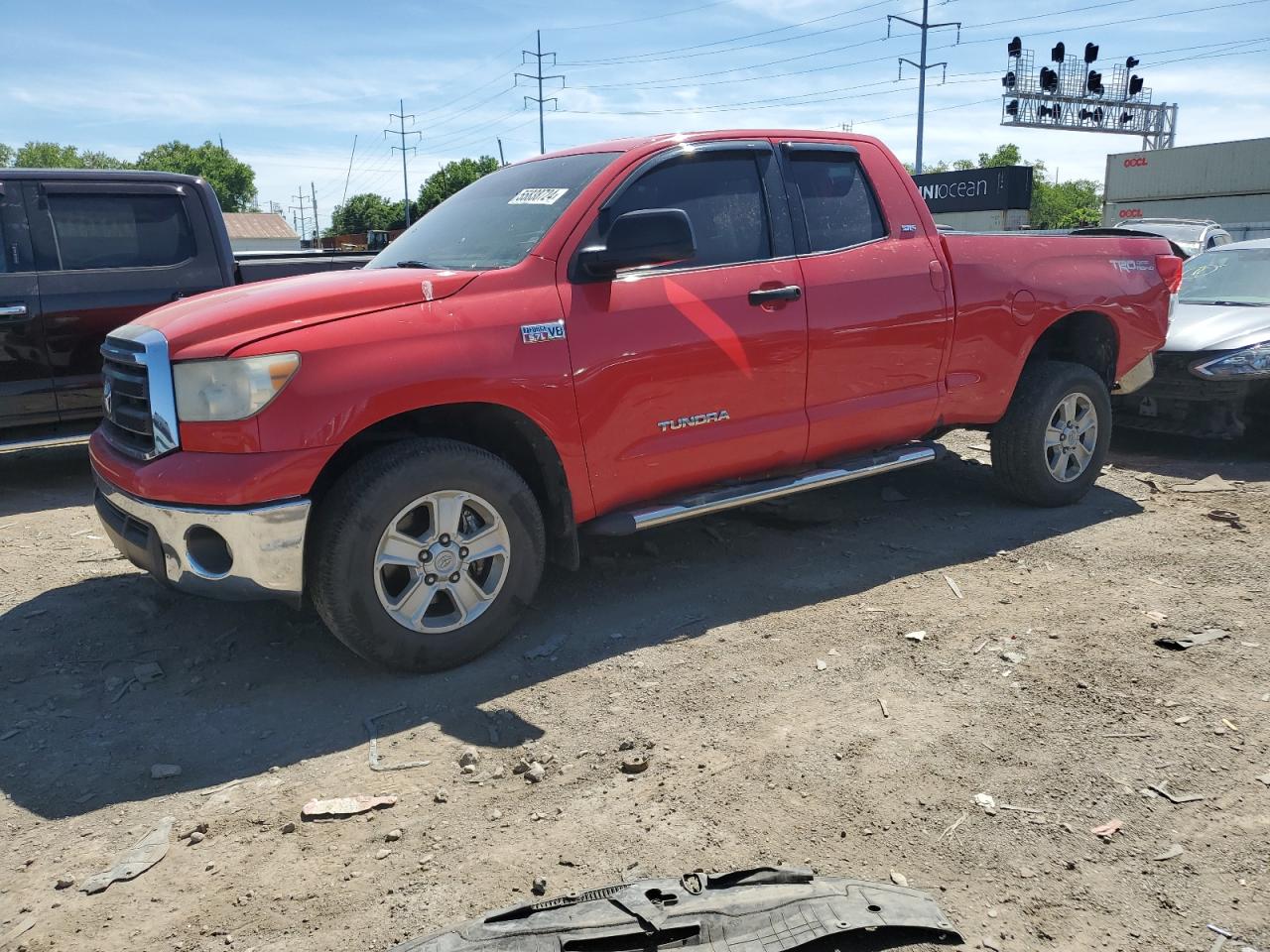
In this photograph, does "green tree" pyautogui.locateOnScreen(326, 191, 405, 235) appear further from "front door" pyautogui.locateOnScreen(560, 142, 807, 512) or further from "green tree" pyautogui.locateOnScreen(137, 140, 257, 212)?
"front door" pyautogui.locateOnScreen(560, 142, 807, 512)

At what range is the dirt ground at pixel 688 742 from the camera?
8.49ft

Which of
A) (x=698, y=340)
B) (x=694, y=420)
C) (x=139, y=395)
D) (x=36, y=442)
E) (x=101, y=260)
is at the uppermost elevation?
(x=101, y=260)

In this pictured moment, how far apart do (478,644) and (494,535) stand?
0.42m

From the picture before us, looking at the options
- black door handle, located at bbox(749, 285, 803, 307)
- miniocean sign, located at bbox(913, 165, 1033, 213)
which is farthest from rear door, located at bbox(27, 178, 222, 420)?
miniocean sign, located at bbox(913, 165, 1033, 213)

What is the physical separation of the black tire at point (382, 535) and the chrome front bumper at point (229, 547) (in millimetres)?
110

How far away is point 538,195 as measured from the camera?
441 cm

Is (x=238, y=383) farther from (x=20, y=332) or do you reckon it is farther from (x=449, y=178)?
(x=449, y=178)

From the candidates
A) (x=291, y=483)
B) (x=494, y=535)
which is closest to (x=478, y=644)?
(x=494, y=535)

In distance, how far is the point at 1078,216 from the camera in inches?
2778

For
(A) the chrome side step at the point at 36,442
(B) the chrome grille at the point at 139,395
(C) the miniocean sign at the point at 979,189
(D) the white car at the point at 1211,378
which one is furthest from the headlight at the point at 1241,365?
(C) the miniocean sign at the point at 979,189

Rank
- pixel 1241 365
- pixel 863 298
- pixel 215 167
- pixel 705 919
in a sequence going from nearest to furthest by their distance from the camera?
pixel 705 919 < pixel 863 298 < pixel 1241 365 < pixel 215 167

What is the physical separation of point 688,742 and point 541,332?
161 centimetres

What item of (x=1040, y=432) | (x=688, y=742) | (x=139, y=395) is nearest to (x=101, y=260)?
(x=139, y=395)

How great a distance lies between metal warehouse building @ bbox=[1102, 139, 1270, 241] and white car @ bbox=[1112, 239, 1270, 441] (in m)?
33.4
